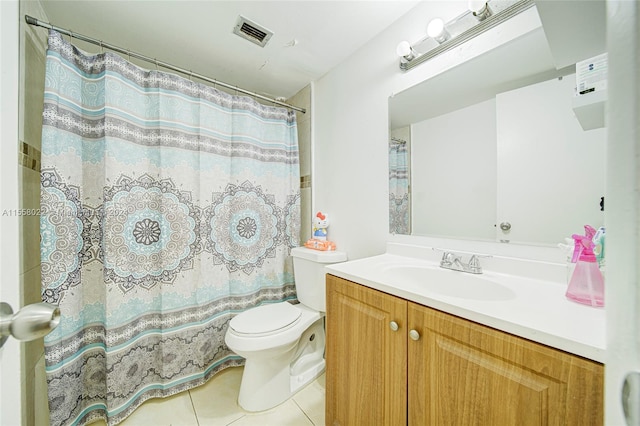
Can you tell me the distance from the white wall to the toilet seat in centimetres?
53

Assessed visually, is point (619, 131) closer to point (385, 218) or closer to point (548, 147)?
point (548, 147)

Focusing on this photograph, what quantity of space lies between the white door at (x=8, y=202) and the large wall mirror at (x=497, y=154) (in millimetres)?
1307

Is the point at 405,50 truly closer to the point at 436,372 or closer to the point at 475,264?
the point at 475,264

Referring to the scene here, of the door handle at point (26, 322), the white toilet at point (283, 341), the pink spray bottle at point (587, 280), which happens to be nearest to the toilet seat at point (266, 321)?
→ the white toilet at point (283, 341)

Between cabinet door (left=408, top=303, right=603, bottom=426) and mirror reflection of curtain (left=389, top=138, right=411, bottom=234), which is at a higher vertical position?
mirror reflection of curtain (left=389, top=138, right=411, bottom=234)

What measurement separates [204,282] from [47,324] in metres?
1.17

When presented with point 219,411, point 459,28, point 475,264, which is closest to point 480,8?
point 459,28

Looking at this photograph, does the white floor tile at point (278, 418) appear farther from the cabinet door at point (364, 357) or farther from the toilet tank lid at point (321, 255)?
the toilet tank lid at point (321, 255)

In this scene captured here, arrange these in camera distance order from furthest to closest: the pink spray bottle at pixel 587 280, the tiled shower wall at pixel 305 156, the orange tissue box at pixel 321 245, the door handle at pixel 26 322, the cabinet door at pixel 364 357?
1. the tiled shower wall at pixel 305 156
2. the orange tissue box at pixel 321 245
3. the cabinet door at pixel 364 357
4. the pink spray bottle at pixel 587 280
5. the door handle at pixel 26 322

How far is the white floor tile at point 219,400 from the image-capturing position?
1.18 metres

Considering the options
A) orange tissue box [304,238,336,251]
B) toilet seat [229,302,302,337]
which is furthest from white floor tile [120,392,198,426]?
orange tissue box [304,238,336,251]

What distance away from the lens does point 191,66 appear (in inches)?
65.4

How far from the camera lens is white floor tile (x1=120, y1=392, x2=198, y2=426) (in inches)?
45.6

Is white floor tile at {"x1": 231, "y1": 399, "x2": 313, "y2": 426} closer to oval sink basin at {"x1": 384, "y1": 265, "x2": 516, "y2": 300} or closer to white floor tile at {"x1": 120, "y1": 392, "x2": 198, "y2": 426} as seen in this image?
white floor tile at {"x1": 120, "y1": 392, "x2": 198, "y2": 426}
